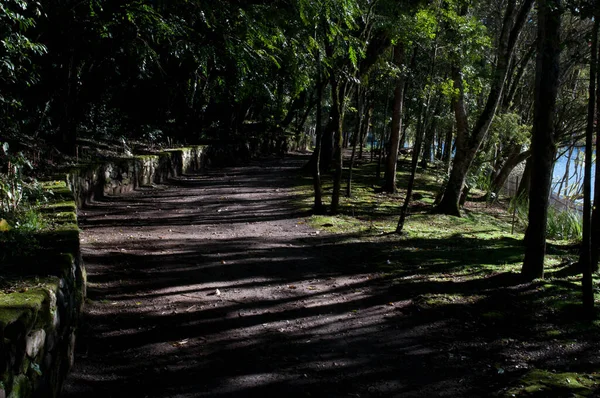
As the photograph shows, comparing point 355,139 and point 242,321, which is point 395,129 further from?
point 242,321

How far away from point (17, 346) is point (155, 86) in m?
19.9

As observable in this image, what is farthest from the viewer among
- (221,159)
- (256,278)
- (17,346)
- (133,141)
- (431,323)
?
(221,159)

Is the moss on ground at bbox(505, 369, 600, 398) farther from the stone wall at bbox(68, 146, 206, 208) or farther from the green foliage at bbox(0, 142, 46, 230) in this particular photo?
the stone wall at bbox(68, 146, 206, 208)

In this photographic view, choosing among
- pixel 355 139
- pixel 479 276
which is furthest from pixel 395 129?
pixel 479 276

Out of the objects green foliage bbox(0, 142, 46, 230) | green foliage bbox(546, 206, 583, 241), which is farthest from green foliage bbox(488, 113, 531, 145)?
green foliage bbox(0, 142, 46, 230)

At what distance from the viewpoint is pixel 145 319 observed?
236 inches

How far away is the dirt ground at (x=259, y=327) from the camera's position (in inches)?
187

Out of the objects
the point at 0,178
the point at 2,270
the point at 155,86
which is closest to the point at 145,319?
the point at 2,270

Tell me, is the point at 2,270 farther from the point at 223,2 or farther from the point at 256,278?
the point at 223,2

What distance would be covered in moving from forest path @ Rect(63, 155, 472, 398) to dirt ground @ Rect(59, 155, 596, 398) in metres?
0.02

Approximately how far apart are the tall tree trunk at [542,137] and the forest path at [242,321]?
6.98 feet

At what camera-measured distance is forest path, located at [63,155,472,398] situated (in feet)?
15.5

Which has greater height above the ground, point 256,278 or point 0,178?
point 0,178

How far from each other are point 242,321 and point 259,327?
0.26 metres
